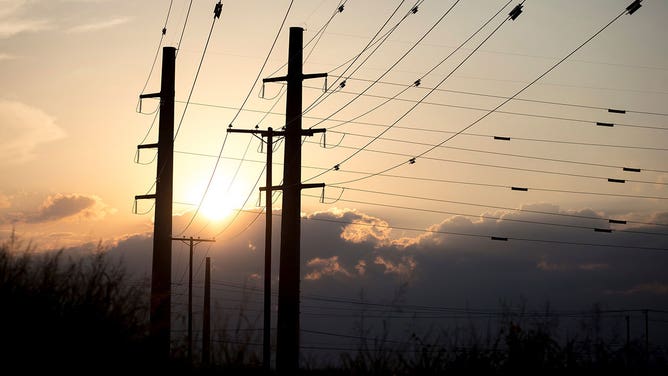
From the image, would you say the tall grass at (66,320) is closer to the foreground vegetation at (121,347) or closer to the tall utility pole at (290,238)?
the foreground vegetation at (121,347)

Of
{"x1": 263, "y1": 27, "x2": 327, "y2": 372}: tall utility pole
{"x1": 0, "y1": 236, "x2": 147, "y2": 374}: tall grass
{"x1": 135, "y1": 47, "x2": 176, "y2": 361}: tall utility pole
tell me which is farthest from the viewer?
{"x1": 135, "y1": 47, "x2": 176, "y2": 361}: tall utility pole

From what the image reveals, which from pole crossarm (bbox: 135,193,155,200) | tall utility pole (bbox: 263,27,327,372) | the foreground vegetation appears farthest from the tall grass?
pole crossarm (bbox: 135,193,155,200)

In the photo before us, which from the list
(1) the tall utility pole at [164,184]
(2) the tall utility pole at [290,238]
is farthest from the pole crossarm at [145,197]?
(2) the tall utility pole at [290,238]

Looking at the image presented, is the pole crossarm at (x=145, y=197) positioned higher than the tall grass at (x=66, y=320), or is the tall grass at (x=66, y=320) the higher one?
the pole crossarm at (x=145, y=197)

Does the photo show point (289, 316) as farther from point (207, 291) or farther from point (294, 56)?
point (207, 291)

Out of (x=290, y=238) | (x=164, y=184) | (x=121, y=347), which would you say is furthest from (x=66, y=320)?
(x=164, y=184)

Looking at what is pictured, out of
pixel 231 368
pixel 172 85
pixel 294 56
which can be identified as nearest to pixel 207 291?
pixel 172 85

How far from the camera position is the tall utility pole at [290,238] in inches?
975

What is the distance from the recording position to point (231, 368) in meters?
9.68

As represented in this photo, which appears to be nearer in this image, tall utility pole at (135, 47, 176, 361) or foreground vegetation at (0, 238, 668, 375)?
foreground vegetation at (0, 238, 668, 375)

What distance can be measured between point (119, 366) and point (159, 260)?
2019cm

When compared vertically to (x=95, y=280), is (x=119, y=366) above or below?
below

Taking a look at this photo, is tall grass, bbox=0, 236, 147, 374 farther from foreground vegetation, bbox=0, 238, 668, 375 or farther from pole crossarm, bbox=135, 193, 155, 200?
pole crossarm, bbox=135, 193, 155, 200

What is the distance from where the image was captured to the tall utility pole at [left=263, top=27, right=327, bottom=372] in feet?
81.3
